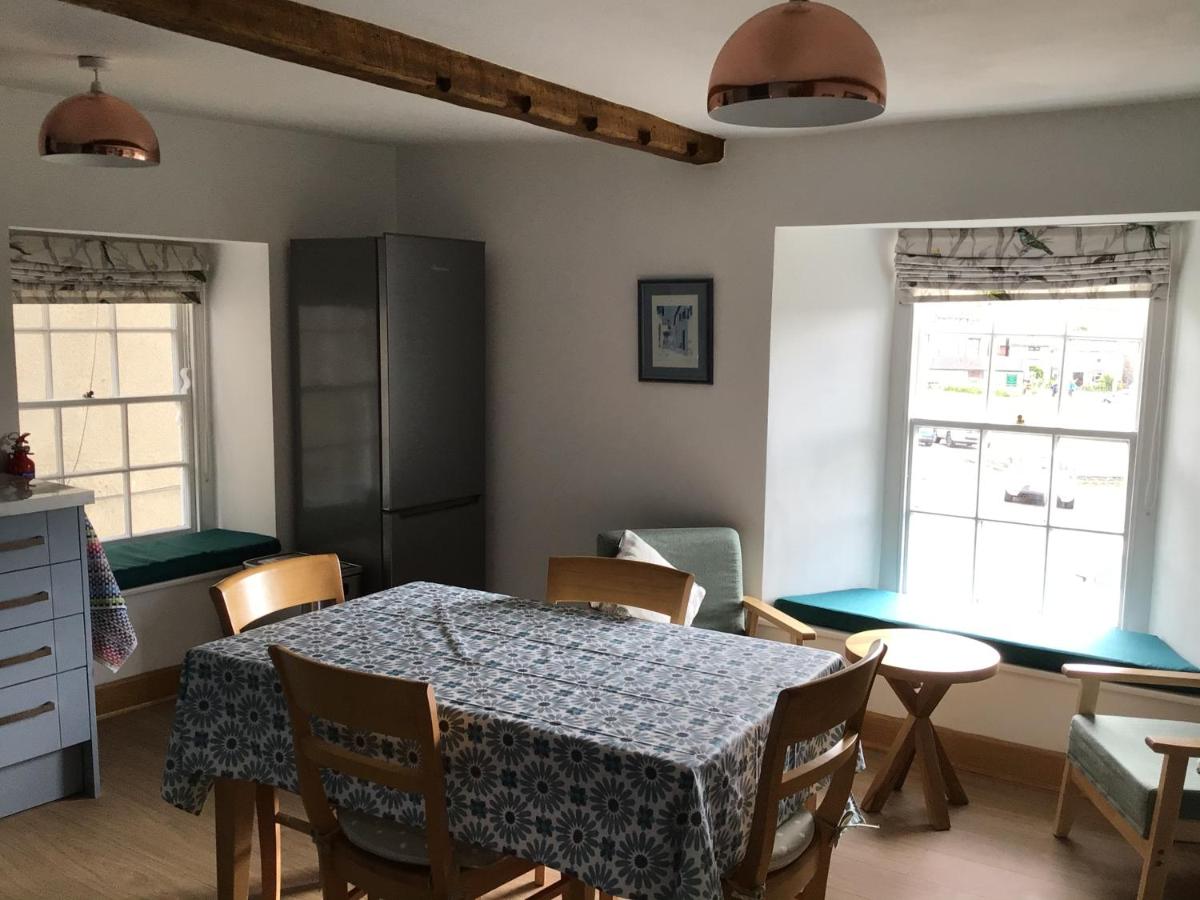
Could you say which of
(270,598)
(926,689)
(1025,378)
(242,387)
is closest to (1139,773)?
(926,689)

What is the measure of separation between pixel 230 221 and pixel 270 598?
2.02 metres

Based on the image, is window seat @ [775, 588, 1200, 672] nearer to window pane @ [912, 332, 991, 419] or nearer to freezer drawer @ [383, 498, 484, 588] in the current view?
window pane @ [912, 332, 991, 419]

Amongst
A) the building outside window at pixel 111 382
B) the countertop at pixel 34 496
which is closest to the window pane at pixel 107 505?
the building outside window at pixel 111 382

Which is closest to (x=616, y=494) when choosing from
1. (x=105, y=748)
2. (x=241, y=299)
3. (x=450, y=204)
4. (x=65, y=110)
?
(x=450, y=204)

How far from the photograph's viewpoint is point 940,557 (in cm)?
455

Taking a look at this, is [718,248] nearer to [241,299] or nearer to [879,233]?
[879,233]

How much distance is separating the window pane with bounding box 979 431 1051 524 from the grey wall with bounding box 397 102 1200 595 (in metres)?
0.57

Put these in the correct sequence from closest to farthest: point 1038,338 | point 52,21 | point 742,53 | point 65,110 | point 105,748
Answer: point 742,53, point 52,21, point 65,110, point 105,748, point 1038,338

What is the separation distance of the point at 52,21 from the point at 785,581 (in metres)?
3.13

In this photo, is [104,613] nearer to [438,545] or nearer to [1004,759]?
[438,545]

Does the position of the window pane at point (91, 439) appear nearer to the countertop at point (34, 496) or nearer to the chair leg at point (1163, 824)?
the countertop at point (34, 496)

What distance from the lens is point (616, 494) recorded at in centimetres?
461

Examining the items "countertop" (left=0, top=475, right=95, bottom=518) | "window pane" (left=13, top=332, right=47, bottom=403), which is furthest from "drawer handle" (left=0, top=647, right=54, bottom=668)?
"window pane" (left=13, top=332, right=47, bottom=403)

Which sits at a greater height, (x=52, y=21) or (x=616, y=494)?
(x=52, y=21)
